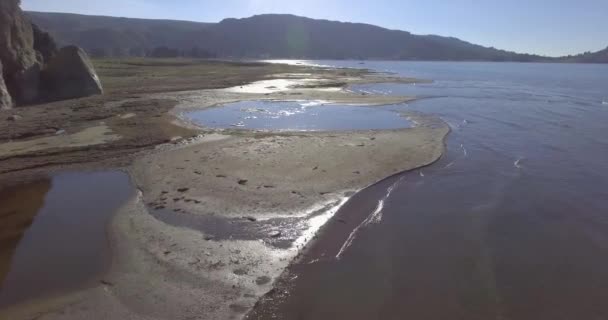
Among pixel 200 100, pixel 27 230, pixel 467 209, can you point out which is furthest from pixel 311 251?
pixel 200 100

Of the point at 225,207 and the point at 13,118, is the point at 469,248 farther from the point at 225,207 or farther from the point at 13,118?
the point at 13,118

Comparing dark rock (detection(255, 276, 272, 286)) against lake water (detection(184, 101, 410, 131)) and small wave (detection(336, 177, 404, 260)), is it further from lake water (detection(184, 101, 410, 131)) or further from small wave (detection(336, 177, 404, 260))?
lake water (detection(184, 101, 410, 131))

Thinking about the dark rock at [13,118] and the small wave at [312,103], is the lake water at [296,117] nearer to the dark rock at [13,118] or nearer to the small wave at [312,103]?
the small wave at [312,103]

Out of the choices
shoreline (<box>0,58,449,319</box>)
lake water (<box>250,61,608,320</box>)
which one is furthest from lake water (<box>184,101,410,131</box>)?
lake water (<box>250,61,608,320</box>)

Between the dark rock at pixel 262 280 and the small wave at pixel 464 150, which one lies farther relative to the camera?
the small wave at pixel 464 150

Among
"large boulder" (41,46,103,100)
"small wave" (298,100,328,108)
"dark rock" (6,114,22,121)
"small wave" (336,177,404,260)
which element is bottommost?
"dark rock" (6,114,22,121)

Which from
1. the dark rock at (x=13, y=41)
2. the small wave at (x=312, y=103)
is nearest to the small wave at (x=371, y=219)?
the small wave at (x=312, y=103)
